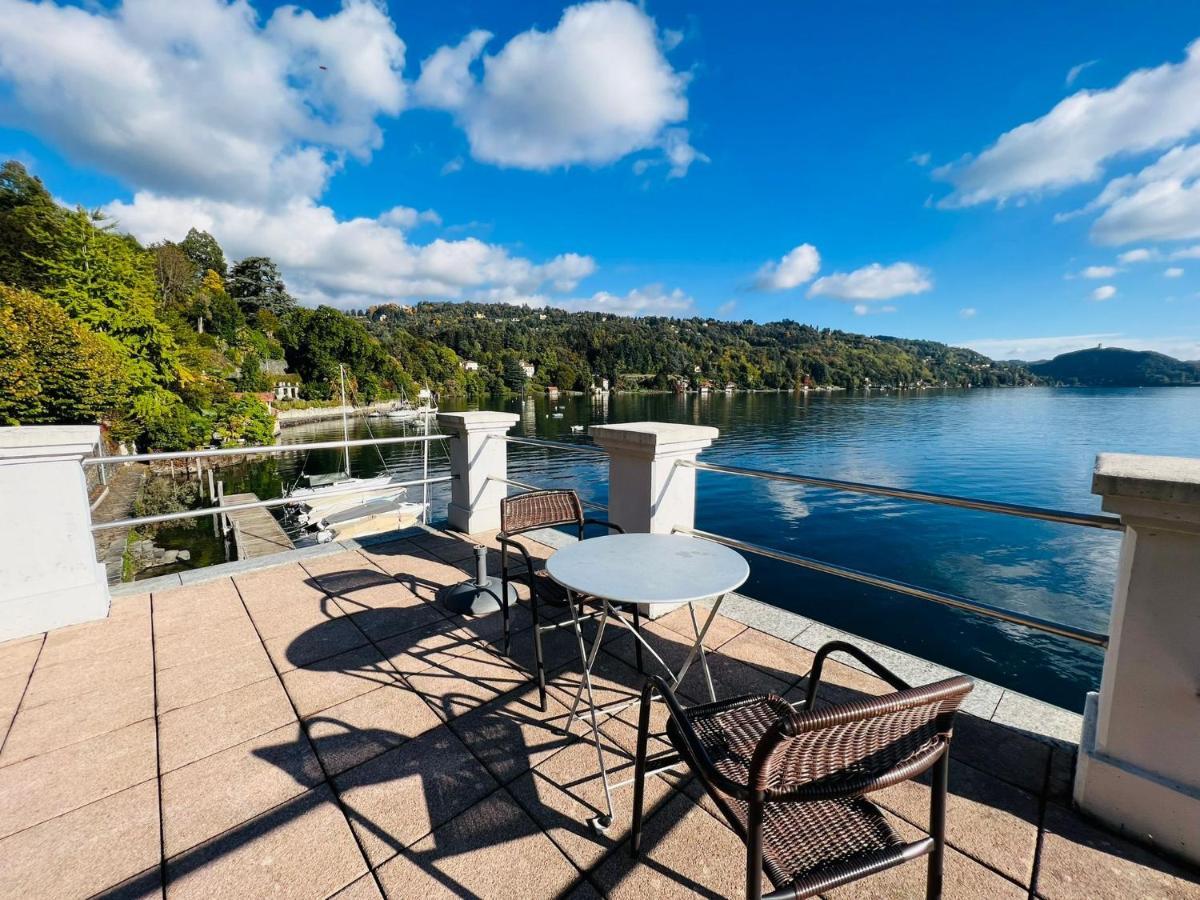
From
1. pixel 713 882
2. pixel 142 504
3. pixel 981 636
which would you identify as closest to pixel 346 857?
pixel 713 882

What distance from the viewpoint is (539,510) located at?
10.1 ft

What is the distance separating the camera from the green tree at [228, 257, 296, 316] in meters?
64.1

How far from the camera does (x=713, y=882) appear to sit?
5.02 feet

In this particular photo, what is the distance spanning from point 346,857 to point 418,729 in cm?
59

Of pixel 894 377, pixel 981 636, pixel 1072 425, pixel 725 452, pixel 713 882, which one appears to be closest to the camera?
pixel 713 882

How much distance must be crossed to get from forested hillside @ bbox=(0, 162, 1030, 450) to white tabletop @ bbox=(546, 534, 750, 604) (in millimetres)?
28338

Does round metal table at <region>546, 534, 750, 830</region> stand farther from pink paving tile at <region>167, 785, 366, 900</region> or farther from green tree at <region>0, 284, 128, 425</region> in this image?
green tree at <region>0, 284, 128, 425</region>

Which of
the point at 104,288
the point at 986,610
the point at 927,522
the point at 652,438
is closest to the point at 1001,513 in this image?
the point at 986,610

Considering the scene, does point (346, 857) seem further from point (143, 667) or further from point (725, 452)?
point (725, 452)

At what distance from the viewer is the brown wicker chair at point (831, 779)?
101cm

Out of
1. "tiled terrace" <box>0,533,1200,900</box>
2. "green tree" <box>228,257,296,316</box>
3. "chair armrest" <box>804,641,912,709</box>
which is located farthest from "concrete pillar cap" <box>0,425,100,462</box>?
"green tree" <box>228,257,296,316</box>

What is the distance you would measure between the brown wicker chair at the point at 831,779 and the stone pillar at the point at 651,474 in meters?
1.84

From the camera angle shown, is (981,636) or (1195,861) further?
(981,636)

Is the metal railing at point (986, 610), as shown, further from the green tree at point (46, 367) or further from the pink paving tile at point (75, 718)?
the green tree at point (46, 367)
